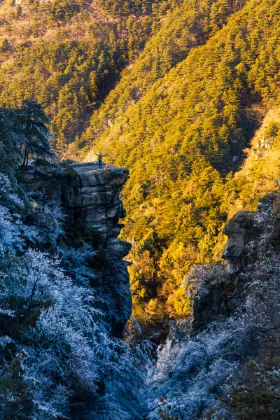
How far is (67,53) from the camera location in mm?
98312

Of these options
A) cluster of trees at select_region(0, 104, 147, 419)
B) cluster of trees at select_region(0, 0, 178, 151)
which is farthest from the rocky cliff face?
cluster of trees at select_region(0, 0, 178, 151)

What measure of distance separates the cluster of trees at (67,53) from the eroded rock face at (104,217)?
200ft

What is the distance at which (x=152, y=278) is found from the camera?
1734 inches

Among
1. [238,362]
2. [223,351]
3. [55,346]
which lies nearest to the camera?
[55,346]

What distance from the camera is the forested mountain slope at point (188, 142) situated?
43.5 metres

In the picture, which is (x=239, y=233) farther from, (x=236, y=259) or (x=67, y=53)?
(x=67, y=53)

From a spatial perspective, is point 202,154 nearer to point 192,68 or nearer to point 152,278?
point 152,278

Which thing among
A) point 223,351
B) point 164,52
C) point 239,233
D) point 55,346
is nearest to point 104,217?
point 239,233

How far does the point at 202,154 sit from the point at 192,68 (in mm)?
22701

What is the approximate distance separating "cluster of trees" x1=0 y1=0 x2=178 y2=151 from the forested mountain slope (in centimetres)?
714

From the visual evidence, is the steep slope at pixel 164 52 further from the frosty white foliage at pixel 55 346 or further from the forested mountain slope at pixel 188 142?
the frosty white foliage at pixel 55 346

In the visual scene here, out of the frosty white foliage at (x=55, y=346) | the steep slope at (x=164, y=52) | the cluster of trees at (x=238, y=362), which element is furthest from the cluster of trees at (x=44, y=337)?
the steep slope at (x=164, y=52)

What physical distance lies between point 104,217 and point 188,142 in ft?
118

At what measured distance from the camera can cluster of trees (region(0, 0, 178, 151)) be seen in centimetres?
8794
